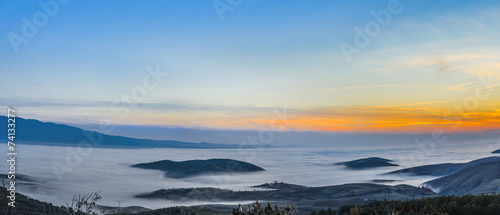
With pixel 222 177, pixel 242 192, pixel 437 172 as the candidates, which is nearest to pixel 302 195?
pixel 242 192

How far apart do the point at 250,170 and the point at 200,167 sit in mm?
6071

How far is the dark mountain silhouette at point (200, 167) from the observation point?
159ft

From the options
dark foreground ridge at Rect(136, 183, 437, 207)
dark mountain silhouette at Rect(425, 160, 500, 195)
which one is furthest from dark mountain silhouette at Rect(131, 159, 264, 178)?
dark mountain silhouette at Rect(425, 160, 500, 195)

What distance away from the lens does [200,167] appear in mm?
49656

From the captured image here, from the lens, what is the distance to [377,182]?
33.3m

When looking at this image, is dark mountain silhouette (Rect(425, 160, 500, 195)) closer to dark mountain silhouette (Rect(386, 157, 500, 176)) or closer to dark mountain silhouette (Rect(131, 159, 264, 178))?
dark mountain silhouette (Rect(386, 157, 500, 176))

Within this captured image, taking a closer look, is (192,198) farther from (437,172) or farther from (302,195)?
(437,172)

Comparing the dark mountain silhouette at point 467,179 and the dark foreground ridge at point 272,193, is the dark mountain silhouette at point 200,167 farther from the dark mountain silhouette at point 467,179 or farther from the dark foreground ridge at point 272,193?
the dark mountain silhouette at point 467,179

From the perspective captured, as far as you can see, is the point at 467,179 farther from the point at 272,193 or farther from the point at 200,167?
the point at 200,167

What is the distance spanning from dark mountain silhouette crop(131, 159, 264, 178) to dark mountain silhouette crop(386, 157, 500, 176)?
59.1ft

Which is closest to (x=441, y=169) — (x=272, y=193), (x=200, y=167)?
(x=272, y=193)

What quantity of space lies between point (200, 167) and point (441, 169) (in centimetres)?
2661

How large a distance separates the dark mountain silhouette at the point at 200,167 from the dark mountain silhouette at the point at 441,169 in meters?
18.0

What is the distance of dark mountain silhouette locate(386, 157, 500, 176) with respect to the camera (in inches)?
1291
